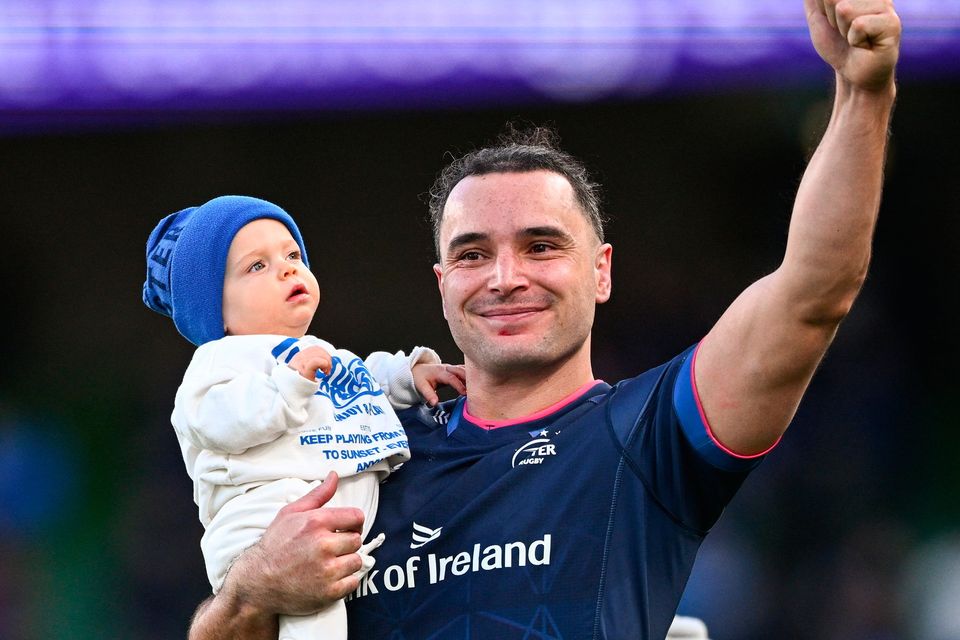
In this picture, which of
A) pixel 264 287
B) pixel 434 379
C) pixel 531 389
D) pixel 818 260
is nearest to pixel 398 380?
pixel 434 379

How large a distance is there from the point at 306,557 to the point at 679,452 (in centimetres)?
67

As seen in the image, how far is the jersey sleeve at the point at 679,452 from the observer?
221 centimetres

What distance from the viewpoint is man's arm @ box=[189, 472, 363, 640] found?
2246mm

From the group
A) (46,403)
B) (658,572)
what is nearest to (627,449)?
(658,572)

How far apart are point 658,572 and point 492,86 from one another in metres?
3.44

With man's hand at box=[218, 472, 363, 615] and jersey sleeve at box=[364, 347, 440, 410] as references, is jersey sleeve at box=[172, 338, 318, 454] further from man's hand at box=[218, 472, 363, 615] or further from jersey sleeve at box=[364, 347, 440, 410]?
jersey sleeve at box=[364, 347, 440, 410]

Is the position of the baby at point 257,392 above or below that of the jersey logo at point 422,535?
above

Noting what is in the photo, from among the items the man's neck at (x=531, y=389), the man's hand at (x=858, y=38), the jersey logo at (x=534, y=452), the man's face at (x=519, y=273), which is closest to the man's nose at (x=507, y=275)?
the man's face at (x=519, y=273)

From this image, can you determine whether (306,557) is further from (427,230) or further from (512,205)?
(427,230)

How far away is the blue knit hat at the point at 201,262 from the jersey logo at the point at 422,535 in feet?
1.77

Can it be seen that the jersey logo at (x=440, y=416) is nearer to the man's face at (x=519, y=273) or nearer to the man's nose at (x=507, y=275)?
the man's face at (x=519, y=273)

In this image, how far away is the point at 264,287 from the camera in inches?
97.6

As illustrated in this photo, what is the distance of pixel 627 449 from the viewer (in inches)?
91.7

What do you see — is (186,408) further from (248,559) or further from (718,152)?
(718,152)
